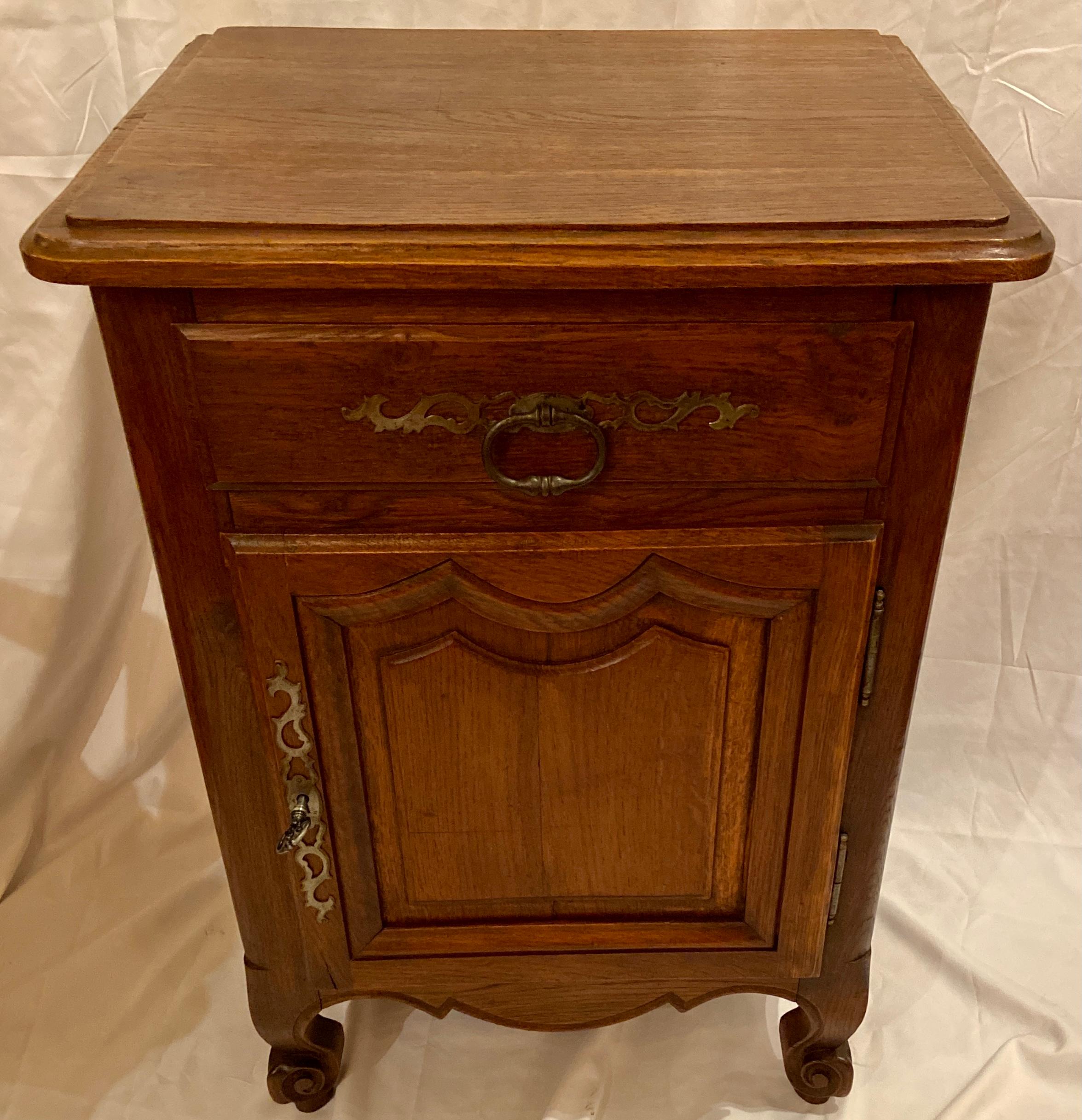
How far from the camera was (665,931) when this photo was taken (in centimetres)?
94

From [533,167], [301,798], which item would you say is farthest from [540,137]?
[301,798]

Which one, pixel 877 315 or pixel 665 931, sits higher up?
pixel 877 315

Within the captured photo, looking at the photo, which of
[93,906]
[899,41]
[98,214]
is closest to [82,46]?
[98,214]

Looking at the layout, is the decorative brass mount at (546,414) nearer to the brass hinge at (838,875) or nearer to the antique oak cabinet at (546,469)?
the antique oak cabinet at (546,469)

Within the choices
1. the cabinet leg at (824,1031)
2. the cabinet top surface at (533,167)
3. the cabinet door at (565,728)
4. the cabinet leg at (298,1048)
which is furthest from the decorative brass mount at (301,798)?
the cabinet leg at (824,1031)

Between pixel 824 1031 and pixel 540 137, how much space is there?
73 cm

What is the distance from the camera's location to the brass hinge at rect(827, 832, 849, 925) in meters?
0.90

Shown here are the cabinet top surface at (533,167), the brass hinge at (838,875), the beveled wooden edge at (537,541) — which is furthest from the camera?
the brass hinge at (838,875)

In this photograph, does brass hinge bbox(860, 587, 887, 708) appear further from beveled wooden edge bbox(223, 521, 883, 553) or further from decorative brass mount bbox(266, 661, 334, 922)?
decorative brass mount bbox(266, 661, 334, 922)

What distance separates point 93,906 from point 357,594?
2.26ft

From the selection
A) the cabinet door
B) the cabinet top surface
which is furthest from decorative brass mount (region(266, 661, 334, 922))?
the cabinet top surface

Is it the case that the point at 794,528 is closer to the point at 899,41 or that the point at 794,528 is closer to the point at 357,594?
the point at 357,594

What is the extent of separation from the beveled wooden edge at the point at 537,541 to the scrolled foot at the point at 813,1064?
0.50 m

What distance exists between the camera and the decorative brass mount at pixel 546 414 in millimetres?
688
